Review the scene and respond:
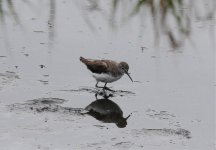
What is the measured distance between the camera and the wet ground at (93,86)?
946 cm

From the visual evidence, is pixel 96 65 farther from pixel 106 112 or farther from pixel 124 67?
pixel 106 112

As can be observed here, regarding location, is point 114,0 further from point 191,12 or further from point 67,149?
point 67,149

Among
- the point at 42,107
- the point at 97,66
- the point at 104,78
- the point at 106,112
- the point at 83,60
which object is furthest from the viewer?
the point at 83,60

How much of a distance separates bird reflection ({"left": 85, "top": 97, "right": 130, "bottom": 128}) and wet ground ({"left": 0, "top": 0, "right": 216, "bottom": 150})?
1cm

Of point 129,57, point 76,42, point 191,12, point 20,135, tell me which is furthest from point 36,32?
point 20,135

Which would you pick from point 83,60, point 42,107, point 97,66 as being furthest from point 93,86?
point 42,107

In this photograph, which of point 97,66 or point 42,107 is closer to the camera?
point 42,107

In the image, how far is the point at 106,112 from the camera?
34.2ft

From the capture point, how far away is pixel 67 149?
8977mm

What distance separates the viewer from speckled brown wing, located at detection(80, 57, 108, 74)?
11523 mm

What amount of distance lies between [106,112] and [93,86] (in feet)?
3.54

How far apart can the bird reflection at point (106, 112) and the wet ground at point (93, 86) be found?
0.01 m

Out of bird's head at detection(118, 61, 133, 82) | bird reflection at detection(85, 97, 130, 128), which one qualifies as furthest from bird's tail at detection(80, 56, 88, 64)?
bird reflection at detection(85, 97, 130, 128)

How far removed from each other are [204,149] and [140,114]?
1326mm
